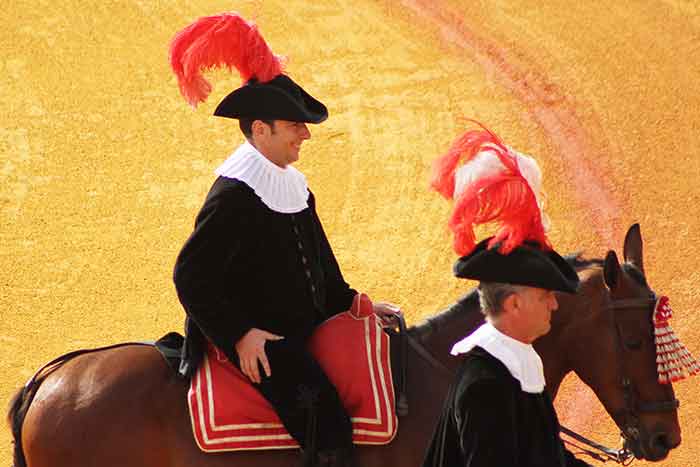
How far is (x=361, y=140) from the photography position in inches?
543

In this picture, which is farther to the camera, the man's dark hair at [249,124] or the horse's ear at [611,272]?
the horse's ear at [611,272]

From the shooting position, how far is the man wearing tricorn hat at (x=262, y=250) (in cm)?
596

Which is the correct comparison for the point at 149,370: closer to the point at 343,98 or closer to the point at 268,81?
the point at 268,81

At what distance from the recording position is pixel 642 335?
635 cm

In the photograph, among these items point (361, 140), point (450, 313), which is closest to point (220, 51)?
point (450, 313)

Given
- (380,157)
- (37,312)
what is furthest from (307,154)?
(37,312)

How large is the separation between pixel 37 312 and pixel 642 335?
6856mm

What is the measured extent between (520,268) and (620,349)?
1.91 meters

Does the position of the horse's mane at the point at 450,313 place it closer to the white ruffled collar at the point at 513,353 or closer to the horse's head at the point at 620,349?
the horse's head at the point at 620,349

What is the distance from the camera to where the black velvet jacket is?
5957 millimetres

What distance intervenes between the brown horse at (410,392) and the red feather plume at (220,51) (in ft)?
5.09

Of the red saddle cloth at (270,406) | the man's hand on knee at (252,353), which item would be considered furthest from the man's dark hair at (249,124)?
the red saddle cloth at (270,406)

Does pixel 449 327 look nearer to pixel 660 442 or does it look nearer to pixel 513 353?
pixel 660 442

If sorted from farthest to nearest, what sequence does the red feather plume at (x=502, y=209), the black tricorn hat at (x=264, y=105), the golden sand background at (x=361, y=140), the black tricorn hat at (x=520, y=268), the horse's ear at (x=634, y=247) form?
the golden sand background at (x=361, y=140) → the horse's ear at (x=634, y=247) → the black tricorn hat at (x=264, y=105) → the red feather plume at (x=502, y=209) → the black tricorn hat at (x=520, y=268)
